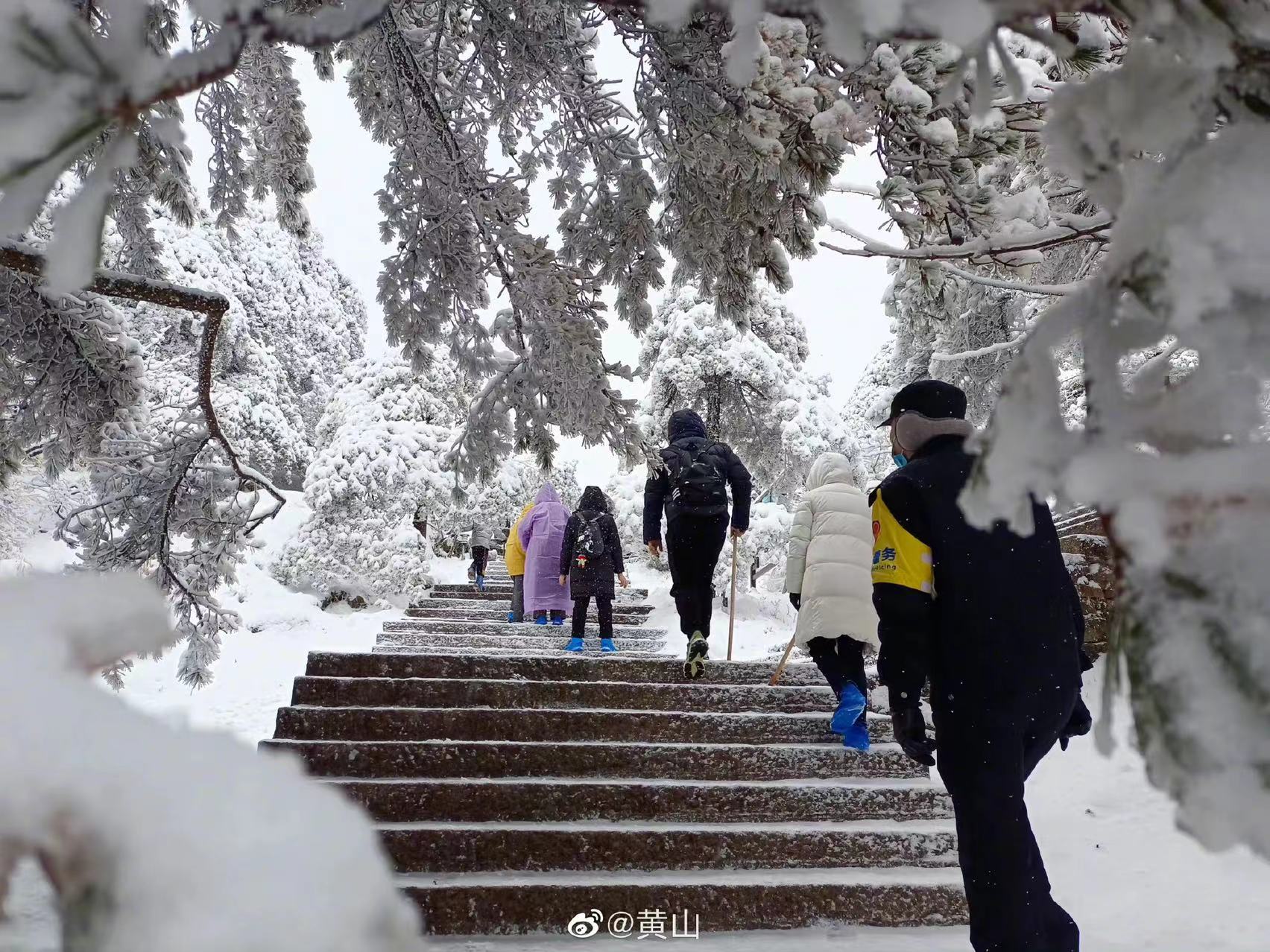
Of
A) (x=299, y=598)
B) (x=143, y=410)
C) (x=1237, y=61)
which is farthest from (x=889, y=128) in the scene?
(x=299, y=598)

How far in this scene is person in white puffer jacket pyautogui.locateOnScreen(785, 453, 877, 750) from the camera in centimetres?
454

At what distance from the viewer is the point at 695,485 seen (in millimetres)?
5449

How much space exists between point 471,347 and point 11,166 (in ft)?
12.0

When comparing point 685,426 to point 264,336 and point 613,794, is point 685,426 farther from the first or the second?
point 264,336

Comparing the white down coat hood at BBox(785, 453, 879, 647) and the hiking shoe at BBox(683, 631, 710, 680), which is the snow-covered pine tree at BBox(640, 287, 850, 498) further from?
the white down coat hood at BBox(785, 453, 879, 647)

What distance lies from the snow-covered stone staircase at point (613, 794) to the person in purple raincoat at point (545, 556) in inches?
122

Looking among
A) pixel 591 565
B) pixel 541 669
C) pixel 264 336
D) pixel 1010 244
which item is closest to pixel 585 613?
pixel 591 565

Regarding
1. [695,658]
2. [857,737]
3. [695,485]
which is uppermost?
[695,485]

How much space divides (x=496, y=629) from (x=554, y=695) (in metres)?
3.54

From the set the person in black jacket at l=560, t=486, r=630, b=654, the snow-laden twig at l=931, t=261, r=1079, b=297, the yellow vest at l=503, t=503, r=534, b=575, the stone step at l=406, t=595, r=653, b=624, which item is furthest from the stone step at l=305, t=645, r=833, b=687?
the yellow vest at l=503, t=503, r=534, b=575

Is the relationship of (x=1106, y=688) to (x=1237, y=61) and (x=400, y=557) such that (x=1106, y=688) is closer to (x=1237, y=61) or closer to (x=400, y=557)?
(x=1237, y=61)

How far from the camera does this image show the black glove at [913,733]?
2645mm

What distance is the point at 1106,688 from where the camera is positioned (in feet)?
2.05

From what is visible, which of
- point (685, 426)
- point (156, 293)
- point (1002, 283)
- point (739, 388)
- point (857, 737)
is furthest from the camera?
point (739, 388)
